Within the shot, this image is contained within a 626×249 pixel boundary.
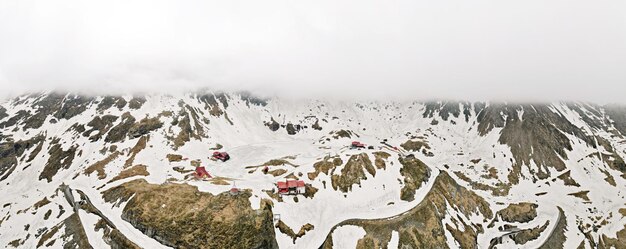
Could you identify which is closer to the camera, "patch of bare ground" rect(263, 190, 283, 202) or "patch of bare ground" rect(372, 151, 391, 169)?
"patch of bare ground" rect(263, 190, 283, 202)

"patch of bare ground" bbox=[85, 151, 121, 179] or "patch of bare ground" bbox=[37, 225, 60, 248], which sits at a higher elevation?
"patch of bare ground" bbox=[85, 151, 121, 179]

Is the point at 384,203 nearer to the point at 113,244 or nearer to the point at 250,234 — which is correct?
the point at 250,234

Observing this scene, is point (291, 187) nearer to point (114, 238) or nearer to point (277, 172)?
point (277, 172)

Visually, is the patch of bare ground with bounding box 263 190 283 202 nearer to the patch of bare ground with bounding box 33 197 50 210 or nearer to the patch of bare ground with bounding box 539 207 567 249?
the patch of bare ground with bounding box 33 197 50 210

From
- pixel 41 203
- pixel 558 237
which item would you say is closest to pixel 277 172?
pixel 41 203

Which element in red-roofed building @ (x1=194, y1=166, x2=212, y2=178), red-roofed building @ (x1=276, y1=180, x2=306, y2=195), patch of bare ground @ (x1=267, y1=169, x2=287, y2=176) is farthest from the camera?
patch of bare ground @ (x1=267, y1=169, x2=287, y2=176)

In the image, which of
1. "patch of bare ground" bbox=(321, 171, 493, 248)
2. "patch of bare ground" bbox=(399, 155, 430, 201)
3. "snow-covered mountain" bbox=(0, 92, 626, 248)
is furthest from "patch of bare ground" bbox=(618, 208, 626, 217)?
"patch of bare ground" bbox=(399, 155, 430, 201)

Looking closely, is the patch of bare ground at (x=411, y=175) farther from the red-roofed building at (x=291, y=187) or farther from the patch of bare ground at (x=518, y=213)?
the red-roofed building at (x=291, y=187)

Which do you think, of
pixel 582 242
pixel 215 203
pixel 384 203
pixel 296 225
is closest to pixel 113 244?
pixel 215 203

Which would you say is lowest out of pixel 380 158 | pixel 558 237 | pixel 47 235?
pixel 558 237
